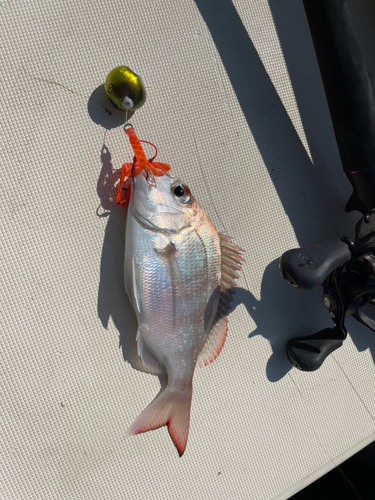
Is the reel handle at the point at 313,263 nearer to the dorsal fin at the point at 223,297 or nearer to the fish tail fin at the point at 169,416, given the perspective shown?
the dorsal fin at the point at 223,297

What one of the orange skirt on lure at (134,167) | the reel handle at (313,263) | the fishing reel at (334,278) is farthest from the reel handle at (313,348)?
the orange skirt on lure at (134,167)

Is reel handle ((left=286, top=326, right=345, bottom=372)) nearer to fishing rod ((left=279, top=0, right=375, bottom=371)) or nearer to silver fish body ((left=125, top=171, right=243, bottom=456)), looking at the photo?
fishing rod ((left=279, top=0, right=375, bottom=371))

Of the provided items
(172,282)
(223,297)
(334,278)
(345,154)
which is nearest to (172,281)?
(172,282)

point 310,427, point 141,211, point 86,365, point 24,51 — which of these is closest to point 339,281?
point 310,427

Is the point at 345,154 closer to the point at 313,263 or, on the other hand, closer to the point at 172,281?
the point at 313,263

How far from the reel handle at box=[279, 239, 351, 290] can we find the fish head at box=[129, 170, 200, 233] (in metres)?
0.31

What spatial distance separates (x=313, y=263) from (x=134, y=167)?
1.94 ft

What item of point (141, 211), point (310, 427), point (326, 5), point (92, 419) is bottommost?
point (310, 427)

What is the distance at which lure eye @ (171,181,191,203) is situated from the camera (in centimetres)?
94

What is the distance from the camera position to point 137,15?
3.53 ft

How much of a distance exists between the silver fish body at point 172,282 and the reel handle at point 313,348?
36cm

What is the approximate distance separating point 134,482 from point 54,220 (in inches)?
33.9

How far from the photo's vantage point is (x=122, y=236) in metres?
1.05

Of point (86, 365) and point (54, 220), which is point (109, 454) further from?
point (54, 220)
